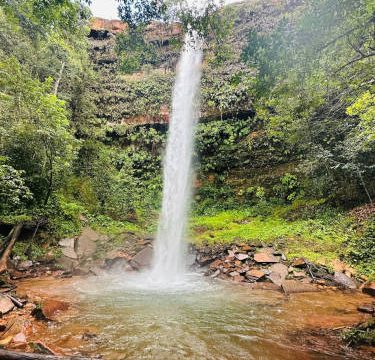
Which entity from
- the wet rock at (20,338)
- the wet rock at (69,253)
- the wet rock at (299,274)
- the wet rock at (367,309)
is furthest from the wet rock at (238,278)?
the wet rock at (20,338)

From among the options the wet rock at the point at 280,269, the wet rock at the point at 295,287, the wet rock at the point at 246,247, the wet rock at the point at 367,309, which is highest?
the wet rock at the point at 246,247

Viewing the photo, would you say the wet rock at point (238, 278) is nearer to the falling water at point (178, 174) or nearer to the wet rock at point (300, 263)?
the wet rock at point (300, 263)

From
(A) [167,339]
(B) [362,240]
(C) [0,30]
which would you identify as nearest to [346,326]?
(A) [167,339]

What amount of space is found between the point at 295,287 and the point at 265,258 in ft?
6.19

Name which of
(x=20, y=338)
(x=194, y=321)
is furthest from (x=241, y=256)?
(x=20, y=338)

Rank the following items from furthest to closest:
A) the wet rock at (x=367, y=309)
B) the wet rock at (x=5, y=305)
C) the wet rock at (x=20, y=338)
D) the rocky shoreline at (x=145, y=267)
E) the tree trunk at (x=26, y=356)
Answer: the wet rock at (x=367, y=309) → the wet rock at (x=5, y=305) → the rocky shoreline at (x=145, y=267) → the wet rock at (x=20, y=338) → the tree trunk at (x=26, y=356)

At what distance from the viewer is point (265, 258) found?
30.5 ft

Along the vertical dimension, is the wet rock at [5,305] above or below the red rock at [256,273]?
below

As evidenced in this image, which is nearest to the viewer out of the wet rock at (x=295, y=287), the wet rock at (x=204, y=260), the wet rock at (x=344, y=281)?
the wet rock at (x=295, y=287)

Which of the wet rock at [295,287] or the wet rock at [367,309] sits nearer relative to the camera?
the wet rock at [367,309]

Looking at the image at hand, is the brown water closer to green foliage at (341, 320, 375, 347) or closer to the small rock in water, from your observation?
green foliage at (341, 320, 375, 347)

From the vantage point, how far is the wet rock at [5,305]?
16.1 ft

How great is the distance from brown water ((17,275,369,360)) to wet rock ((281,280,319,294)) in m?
0.31

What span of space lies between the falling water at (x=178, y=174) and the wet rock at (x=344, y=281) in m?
4.83
